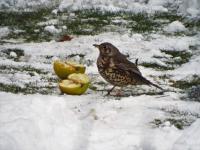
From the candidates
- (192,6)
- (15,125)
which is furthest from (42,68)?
(192,6)

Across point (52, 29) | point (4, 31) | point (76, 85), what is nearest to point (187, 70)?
point (76, 85)

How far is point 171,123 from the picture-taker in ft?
24.4

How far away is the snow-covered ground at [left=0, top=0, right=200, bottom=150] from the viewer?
6379mm

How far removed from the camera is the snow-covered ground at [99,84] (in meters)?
6.38

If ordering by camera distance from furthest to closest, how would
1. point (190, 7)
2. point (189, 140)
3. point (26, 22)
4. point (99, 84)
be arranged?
point (190, 7)
point (26, 22)
point (99, 84)
point (189, 140)

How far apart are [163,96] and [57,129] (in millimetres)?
2741

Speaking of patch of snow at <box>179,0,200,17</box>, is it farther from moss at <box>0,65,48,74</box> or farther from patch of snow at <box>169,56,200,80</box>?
moss at <box>0,65,48,74</box>

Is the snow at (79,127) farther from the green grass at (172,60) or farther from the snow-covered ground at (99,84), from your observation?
the green grass at (172,60)

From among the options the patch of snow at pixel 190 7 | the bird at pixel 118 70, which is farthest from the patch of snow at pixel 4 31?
the bird at pixel 118 70

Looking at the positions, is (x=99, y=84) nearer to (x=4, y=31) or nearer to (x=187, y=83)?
(x=187, y=83)

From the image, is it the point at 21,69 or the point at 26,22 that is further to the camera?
the point at 26,22

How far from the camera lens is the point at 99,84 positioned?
970 centimetres

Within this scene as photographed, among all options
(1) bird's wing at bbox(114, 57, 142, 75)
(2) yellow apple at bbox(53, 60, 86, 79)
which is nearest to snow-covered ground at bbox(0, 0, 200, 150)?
(2) yellow apple at bbox(53, 60, 86, 79)

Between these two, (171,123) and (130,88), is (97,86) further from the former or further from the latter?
(171,123)
